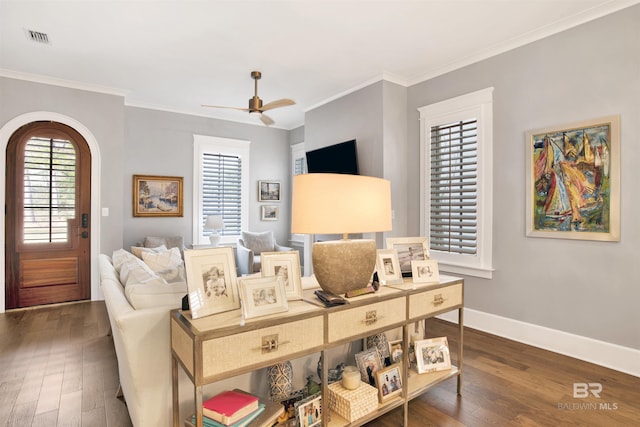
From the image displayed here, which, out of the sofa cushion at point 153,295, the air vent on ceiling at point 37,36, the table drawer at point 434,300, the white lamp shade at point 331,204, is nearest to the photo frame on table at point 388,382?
the table drawer at point 434,300

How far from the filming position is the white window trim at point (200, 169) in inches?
231

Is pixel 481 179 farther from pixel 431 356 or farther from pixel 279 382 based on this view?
Answer: pixel 279 382

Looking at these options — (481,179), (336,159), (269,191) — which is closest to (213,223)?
(269,191)

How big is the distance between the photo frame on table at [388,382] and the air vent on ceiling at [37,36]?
412 cm

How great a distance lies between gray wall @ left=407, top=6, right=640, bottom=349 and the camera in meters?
2.65

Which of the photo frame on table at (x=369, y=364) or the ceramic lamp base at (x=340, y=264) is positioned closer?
the ceramic lamp base at (x=340, y=264)

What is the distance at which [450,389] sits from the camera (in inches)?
95.3

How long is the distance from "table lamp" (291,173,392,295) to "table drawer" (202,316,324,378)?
0.97ft

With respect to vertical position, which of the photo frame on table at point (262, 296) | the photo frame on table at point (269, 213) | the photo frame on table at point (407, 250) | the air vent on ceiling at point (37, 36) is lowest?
the photo frame on table at point (262, 296)

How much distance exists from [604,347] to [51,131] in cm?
629

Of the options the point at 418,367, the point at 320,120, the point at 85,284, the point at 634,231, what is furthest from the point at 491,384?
the point at 85,284

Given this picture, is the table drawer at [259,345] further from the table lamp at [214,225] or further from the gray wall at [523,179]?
the table lamp at [214,225]

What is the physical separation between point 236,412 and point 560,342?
2872 millimetres

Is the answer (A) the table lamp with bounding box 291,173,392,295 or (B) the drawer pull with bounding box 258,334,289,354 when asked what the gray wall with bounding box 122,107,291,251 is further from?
(B) the drawer pull with bounding box 258,334,289,354
